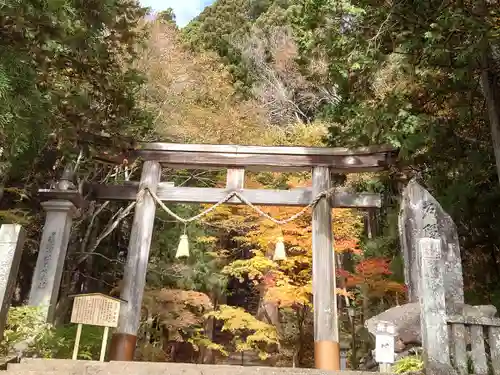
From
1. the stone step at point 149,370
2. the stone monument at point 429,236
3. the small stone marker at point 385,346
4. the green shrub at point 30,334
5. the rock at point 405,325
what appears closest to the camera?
the stone step at point 149,370

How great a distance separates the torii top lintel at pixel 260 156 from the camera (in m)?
9.52

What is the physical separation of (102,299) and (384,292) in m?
7.91

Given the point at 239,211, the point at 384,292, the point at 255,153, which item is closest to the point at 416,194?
the point at 255,153

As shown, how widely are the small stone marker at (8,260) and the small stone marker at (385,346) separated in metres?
4.14

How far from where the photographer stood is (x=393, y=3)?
7.14 meters

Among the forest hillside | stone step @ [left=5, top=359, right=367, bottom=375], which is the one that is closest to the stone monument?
stone step @ [left=5, top=359, right=367, bottom=375]

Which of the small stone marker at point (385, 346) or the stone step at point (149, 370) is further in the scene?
the small stone marker at point (385, 346)

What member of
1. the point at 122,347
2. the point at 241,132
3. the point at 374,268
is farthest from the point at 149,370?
the point at 241,132

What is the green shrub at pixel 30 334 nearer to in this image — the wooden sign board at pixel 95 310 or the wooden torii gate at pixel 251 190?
the wooden sign board at pixel 95 310

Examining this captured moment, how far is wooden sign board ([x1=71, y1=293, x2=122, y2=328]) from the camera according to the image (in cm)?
693

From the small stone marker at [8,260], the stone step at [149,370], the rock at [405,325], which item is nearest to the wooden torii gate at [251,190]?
the rock at [405,325]

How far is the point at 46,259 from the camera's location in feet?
26.5

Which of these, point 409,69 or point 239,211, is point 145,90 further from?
point 409,69

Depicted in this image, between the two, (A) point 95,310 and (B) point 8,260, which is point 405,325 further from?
(B) point 8,260
